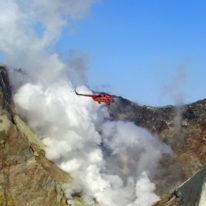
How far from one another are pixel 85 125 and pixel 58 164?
8.48m

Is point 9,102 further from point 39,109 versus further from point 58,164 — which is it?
point 58,164

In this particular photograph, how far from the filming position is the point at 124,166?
323 feet

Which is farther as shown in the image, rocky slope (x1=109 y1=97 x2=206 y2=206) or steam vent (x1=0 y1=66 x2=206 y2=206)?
rocky slope (x1=109 y1=97 x2=206 y2=206)

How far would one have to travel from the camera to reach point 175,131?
331ft

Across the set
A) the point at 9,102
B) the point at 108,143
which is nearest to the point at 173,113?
the point at 108,143

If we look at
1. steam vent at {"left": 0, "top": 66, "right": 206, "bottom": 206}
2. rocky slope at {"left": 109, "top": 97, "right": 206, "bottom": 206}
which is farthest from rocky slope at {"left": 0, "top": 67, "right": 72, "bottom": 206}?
rocky slope at {"left": 109, "top": 97, "right": 206, "bottom": 206}

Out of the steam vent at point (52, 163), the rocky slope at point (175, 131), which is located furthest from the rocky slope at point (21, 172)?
the rocky slope at point (175, 131)

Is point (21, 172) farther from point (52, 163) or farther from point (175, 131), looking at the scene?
point (175, 131)

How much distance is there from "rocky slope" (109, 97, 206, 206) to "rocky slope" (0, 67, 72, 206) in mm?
19411

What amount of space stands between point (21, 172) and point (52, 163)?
9.13 metres

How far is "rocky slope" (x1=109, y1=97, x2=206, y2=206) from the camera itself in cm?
9550

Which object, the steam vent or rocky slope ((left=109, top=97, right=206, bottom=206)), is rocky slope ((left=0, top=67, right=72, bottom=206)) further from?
rocky slope ((left=109, top=97, right=206, bottom=206))

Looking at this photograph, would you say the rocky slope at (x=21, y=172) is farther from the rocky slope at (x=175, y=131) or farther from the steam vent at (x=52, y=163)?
the rocky slope at (x=175, y=131)

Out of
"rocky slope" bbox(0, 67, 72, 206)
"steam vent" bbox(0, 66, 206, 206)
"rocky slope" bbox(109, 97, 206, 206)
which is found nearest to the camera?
"rocky slope" bbox(0, 67, 72, 206)
